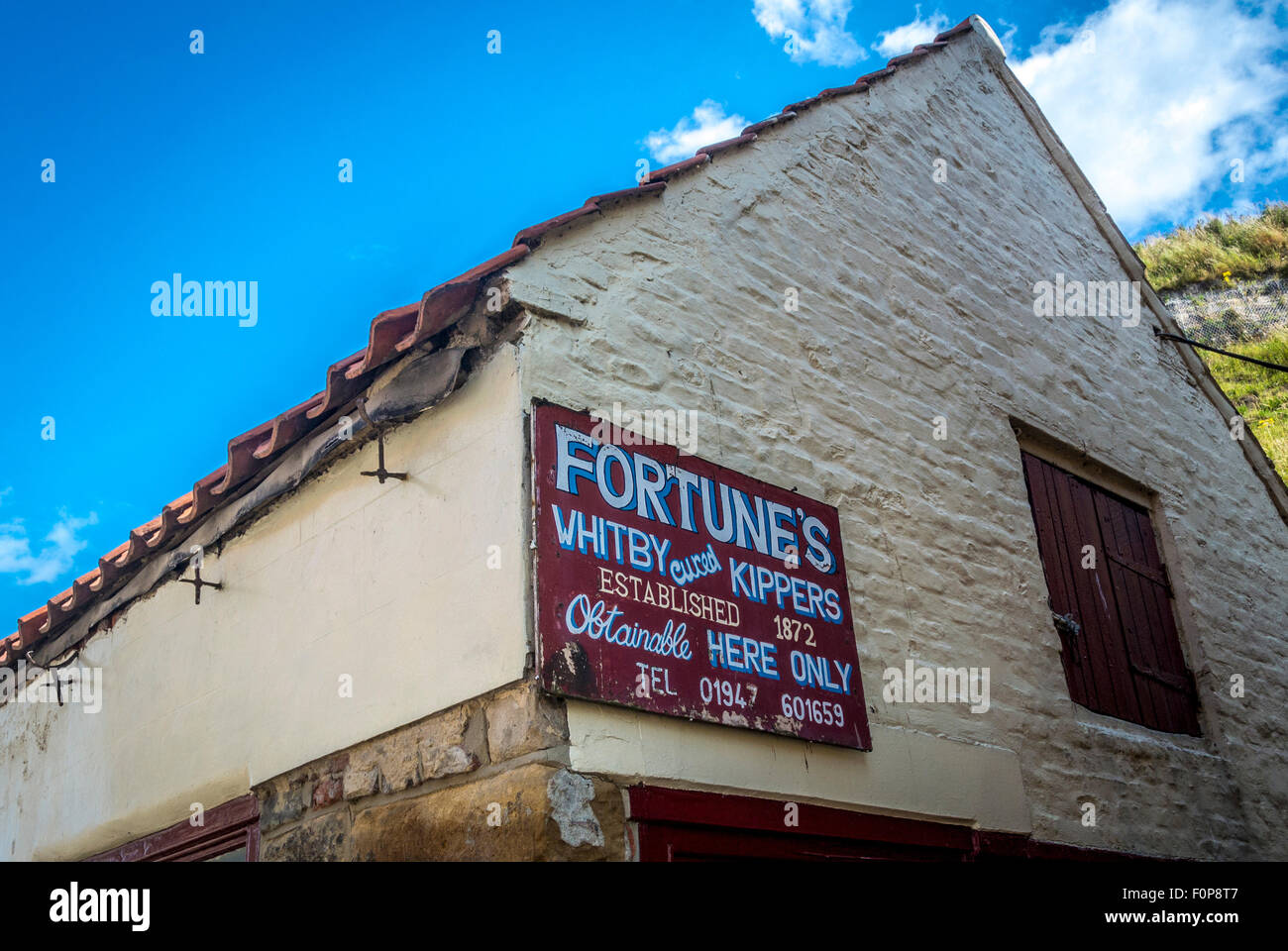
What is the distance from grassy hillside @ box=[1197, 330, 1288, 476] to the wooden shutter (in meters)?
11.7

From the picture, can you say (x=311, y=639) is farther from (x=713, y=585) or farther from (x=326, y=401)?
(x=713, y=585)

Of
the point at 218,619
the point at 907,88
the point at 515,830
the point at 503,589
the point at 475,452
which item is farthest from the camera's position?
the point at 907,88

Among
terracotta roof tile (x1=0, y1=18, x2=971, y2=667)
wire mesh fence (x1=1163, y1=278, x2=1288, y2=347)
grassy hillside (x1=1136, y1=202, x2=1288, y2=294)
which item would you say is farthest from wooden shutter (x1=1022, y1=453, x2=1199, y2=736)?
grassy hillside (x1=1136, y1=202, x2=1288, y2=294)

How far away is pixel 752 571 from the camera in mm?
4566

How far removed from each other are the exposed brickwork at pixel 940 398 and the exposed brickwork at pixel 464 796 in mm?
1302

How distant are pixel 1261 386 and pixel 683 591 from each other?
18994 mm

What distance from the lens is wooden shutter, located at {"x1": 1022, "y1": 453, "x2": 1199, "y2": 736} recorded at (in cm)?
623

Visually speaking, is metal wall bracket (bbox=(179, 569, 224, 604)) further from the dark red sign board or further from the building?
the dark red sign board

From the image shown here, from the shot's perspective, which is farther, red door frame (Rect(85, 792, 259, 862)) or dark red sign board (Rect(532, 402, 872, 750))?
red door frame (Rect(85, 792, 259, 862))

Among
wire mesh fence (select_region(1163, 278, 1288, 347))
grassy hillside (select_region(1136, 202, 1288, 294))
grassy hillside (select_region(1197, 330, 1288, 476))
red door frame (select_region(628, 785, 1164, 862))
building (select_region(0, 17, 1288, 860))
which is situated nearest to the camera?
red door frame (select_region(628, 785, 1164, 862))

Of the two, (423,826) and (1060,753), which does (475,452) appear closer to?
(423,826)

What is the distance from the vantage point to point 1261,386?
64.7ft
